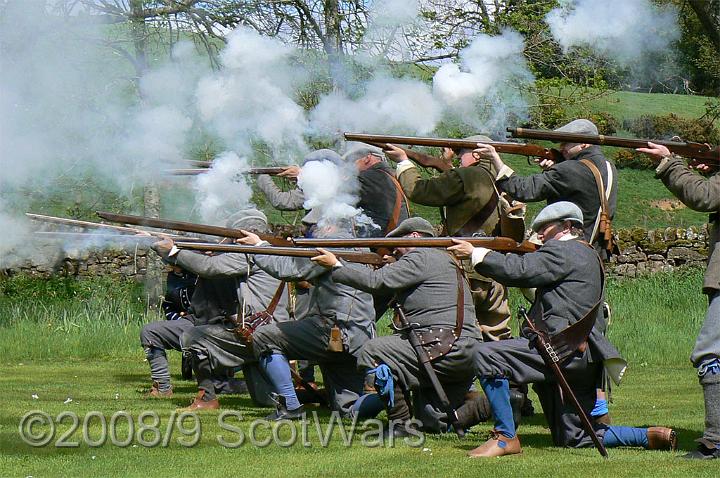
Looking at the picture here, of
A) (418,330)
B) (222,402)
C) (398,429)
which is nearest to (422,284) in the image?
(418,330)

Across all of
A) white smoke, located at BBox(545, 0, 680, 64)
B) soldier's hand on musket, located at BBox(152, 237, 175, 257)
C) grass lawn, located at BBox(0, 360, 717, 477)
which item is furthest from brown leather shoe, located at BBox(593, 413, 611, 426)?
white smoke, located at BBox(545, 0, 680, 64)

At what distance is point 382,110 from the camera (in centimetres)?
1130

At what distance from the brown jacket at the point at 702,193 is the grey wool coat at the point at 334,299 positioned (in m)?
3.11

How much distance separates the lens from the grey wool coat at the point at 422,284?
8.81m

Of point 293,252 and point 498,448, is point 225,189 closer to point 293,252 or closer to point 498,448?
point 293,252

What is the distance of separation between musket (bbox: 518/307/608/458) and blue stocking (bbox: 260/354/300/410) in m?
2.83

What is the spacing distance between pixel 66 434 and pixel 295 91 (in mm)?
4927

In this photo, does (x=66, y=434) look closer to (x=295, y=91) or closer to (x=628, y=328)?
(x=295, y=91)

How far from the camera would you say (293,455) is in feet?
26.2

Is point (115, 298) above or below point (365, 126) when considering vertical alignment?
below

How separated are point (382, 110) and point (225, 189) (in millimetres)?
1778

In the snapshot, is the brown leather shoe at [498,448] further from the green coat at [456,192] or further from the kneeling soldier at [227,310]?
the kneeling soldier at [227,310]

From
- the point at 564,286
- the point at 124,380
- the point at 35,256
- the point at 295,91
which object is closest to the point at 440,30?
the point at 295,91

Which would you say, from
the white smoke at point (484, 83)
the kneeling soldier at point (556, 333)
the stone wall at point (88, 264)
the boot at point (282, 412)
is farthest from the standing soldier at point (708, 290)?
the stone wall at point (88, 264)
